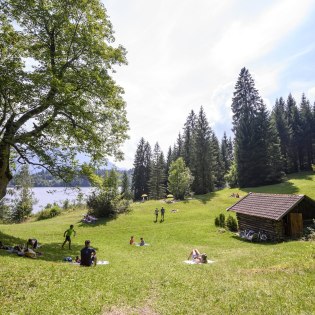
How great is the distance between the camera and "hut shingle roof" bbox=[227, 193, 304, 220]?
2725cm

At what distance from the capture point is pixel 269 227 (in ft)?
95.1

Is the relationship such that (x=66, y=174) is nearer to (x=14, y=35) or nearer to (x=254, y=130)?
(x=14, y=35)

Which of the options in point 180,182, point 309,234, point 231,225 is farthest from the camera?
point 180,182

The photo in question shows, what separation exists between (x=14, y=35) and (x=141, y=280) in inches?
736

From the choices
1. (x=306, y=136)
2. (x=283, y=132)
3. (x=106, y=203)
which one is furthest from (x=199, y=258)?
(x=306, y=136)

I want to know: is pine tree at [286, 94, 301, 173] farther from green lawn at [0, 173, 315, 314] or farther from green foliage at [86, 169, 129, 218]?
green lawn at [0, 173, 315, 314]

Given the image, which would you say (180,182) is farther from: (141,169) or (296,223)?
(296,223)

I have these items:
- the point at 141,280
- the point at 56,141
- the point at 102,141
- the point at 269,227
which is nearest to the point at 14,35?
the point at 56,141

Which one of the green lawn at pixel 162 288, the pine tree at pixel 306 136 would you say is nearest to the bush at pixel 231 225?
the green lawn at pixel 162 288

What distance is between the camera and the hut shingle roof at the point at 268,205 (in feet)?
89.4

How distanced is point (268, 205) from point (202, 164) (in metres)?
42.5

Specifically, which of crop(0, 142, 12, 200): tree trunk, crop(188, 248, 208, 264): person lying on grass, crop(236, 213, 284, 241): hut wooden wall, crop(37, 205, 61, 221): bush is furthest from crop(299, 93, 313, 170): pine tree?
crop(0, 142, 12, 200): tree trunk

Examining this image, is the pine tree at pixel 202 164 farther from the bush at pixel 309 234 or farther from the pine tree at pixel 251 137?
the bush at pixel 309 234

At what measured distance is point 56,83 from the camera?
16719 mm
